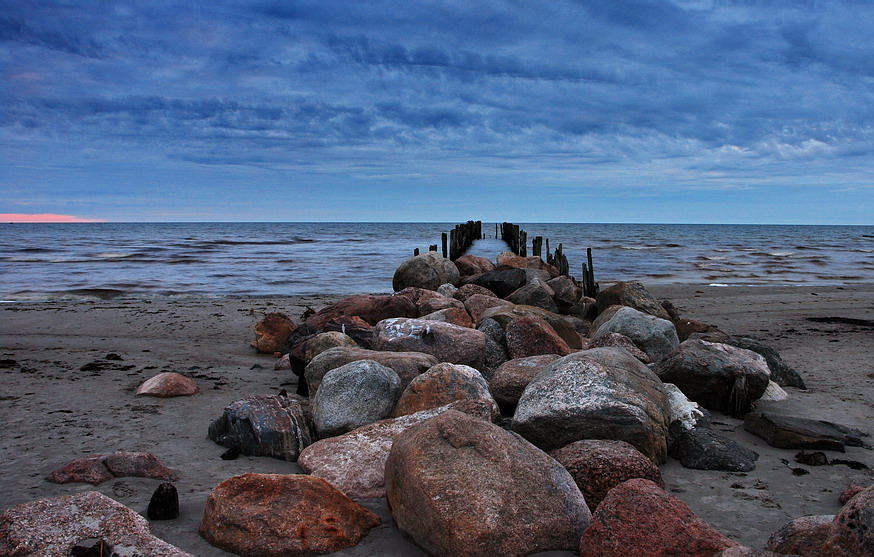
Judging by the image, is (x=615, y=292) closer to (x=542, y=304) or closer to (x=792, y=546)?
(x=542, y=304)

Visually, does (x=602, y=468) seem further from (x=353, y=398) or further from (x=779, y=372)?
(x=779, y=372)

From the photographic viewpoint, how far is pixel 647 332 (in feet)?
24.8

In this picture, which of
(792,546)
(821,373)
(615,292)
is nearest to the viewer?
(792,546)

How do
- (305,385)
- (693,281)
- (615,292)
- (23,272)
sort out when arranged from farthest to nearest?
1. (23,272)
2. (693,281)
3. (615,292)
4. (305,385)

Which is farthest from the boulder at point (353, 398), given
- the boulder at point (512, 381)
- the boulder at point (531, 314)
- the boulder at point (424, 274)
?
the boulder at point (424, 274)

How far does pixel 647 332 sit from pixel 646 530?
480 cm

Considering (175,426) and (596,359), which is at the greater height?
(596,359)

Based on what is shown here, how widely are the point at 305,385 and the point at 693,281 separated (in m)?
16.4

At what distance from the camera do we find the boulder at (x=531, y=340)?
6664 mm

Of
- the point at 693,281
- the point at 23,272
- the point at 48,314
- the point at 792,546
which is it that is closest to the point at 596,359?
the point at 792,546

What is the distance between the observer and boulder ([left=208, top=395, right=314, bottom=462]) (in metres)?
4.65

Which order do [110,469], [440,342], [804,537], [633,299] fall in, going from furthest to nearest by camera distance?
[633,299] < [440,342] < [110,469] < [804,537]

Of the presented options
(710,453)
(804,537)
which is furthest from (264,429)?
(804,537)

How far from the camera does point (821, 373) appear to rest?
768 centimetres
